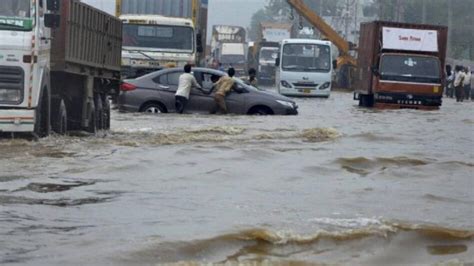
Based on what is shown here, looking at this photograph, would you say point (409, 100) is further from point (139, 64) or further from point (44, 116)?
point (44, 116)

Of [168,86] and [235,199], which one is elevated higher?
[168,86]

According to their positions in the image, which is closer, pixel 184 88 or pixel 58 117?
pixel 58 117

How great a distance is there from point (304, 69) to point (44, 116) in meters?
27.3

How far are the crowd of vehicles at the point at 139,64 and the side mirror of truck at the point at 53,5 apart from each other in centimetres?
1

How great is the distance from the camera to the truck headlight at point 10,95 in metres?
15.6

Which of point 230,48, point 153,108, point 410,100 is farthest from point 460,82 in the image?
point 230,48

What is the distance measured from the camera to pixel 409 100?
33.2m

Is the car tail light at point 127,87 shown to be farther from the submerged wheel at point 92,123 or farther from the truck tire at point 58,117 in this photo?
the truck tire at point 58,117

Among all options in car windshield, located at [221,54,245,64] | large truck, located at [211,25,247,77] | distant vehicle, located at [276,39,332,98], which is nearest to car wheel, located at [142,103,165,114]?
distant vehicle, located at [276,39,332,98]

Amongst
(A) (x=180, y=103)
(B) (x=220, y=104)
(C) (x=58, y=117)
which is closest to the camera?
(C) (x=58, y=117)

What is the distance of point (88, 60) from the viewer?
19.3 meters

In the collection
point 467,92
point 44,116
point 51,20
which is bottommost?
point 467,92

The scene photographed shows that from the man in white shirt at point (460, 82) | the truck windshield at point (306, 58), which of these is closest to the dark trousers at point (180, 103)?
the truck windshield at point (306, 58)

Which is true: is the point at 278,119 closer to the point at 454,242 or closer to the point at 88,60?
the point at 88,60
